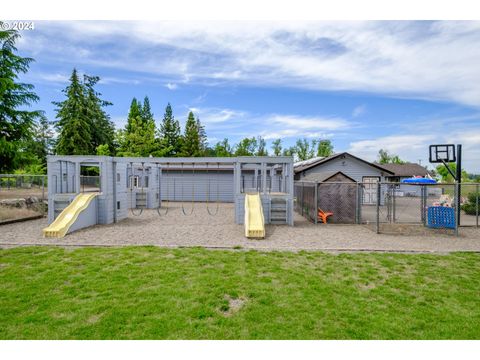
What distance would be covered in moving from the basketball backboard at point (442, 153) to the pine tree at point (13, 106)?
22481 millimetres

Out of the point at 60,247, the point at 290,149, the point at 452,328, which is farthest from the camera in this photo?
the point at 290,149

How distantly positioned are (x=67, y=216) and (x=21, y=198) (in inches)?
214

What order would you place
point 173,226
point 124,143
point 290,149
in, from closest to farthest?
point 173,226, point 124,143, point 290,149

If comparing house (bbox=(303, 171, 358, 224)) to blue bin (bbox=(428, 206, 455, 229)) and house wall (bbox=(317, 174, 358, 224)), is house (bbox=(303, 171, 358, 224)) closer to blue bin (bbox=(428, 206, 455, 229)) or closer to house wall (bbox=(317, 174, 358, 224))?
house wall (bbox=(317, 174, 358, 224))

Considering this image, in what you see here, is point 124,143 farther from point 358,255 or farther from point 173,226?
point 358,255

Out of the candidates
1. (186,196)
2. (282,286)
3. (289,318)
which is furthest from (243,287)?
(186,196)

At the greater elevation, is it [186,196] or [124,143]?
[124,143]

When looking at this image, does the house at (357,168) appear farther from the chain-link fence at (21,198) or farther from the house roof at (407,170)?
the chain-link fence at (21,198)

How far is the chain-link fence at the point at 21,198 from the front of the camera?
13039 millimetres

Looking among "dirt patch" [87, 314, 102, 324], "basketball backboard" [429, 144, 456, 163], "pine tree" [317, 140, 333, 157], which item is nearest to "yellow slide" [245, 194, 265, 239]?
"dirt patch" [87, 314, 102, 324]

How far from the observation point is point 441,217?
10.9 meters

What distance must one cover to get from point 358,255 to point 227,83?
30.0m

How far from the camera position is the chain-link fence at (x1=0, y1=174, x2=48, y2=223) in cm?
1304

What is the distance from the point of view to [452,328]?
3783mm
